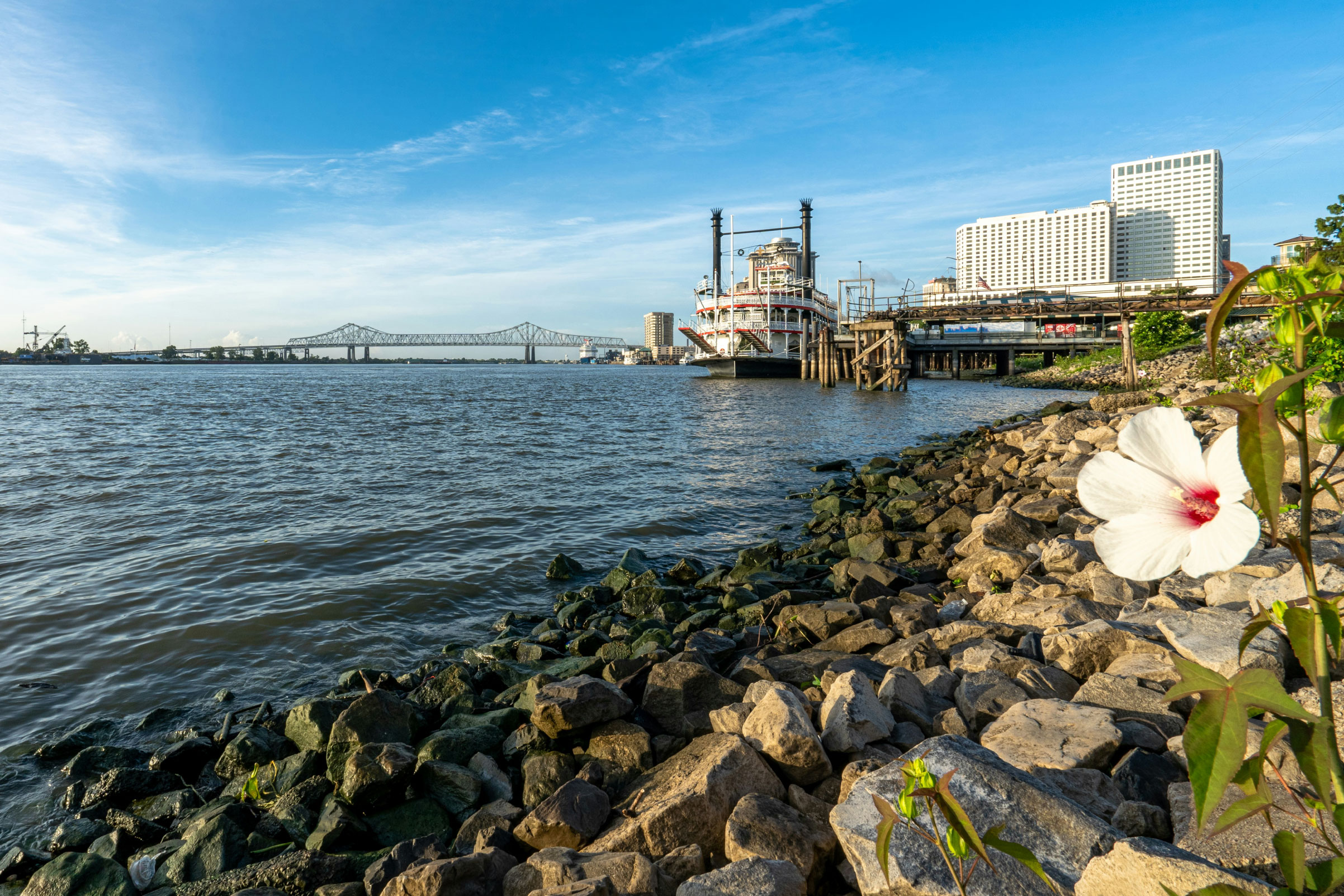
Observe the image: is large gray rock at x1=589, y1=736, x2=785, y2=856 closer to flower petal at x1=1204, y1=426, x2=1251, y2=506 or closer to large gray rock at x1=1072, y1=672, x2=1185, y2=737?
large gray rock at x1=1072, y1=672, x2=1185, y2=737

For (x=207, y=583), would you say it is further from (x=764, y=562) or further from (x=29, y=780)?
(x=764, y=562)

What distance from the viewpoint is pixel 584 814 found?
11.7ft

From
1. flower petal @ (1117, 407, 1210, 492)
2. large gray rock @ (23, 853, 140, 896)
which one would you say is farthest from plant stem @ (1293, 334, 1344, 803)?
large gray rock @ (23, 853, 140, 896)

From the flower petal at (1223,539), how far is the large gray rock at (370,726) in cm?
427

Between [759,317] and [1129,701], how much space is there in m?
62.2

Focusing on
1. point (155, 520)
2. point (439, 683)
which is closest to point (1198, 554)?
point (439, 683)

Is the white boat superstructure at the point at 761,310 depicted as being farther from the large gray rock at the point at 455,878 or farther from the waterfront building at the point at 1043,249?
the waterfront building at the point at 1043,249

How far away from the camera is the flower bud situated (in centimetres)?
89

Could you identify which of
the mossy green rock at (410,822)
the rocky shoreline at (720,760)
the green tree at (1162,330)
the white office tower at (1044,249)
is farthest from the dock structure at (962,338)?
the white office tower at (1044,249)

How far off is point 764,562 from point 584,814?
584 cm

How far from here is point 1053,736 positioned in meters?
3.36

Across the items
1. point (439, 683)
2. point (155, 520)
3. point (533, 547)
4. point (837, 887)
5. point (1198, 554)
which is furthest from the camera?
point (155, 520)

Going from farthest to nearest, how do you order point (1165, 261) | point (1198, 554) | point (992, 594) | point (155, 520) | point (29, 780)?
point (1165, 261) → point (155, 520) → point (992, 594) → point (29, 780) → point (1198, 554)

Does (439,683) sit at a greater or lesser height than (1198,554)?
lesser
